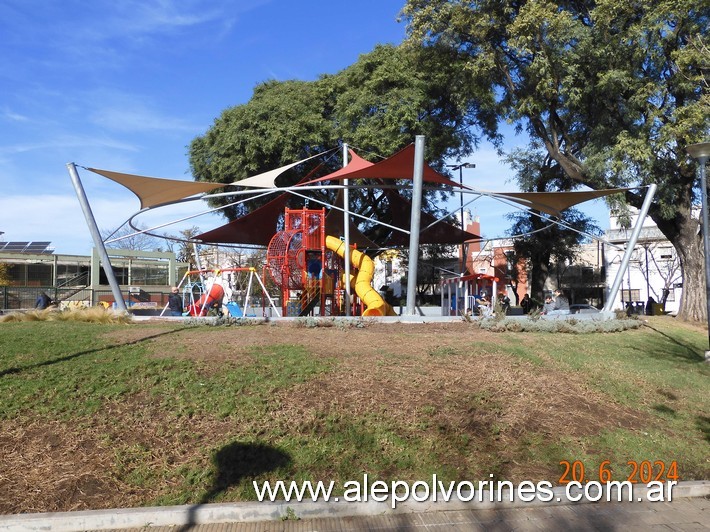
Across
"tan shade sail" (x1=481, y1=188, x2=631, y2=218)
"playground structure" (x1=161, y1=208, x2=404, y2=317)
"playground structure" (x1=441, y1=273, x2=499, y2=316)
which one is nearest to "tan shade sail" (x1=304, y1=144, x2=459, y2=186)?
"tan shade sail" (x1=481, y1=188, x2=631, y2=218)

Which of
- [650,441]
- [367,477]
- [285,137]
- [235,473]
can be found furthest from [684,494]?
[285,137]

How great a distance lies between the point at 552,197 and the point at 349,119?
35.4ft

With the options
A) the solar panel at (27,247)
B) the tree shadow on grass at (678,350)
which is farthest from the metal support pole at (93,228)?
the solar panel at (27,247)

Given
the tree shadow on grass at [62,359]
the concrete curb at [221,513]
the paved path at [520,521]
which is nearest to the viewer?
the concrete curb at [221,513]

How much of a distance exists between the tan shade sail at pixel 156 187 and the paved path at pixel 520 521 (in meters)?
12.2

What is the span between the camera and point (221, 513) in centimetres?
520

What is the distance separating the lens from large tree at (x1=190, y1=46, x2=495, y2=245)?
24.8m

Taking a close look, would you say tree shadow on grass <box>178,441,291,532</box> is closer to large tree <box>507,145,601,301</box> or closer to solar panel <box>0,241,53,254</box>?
large tree <box>507,145,601,301</box>

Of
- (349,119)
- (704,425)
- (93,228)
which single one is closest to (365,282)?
(349,119)

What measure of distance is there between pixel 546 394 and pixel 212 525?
15.8 feet

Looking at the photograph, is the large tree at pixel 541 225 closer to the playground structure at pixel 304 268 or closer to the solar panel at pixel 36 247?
the playground structure at pixel 304 268

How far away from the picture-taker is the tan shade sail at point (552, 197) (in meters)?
17.1

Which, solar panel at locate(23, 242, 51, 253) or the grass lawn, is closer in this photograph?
the grass lawn

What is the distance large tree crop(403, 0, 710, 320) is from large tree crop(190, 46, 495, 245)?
2.84 m
